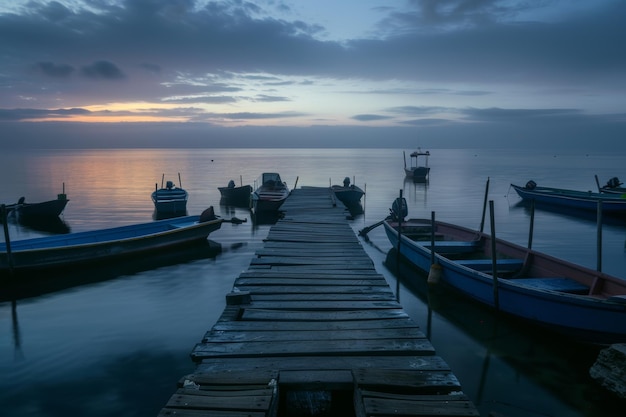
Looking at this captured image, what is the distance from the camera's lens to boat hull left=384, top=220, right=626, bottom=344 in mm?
8453

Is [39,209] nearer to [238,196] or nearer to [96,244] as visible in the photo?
[238,196]

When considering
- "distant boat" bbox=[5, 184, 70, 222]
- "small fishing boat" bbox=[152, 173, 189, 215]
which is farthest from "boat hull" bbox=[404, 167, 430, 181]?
"distant boat" bbox=[5, 184, 70, 222]

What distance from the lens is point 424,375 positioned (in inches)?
216

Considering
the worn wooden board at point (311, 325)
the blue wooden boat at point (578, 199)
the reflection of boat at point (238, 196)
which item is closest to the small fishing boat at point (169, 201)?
the reflection of boat at point (238, 196)

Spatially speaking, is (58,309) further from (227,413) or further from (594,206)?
(594,206)

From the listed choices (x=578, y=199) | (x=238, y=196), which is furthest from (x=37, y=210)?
(x=578, y=199)

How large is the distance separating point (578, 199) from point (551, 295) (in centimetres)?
2868

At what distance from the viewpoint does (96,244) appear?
16156 millimetres

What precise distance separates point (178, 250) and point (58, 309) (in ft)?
24.3

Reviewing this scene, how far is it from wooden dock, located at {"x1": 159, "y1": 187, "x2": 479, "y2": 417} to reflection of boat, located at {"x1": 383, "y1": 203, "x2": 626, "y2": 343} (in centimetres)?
347

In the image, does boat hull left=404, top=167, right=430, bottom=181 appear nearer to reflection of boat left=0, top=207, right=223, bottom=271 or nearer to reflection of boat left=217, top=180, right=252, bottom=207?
reflection of boat left=217, top=180, right=252, bottom=207

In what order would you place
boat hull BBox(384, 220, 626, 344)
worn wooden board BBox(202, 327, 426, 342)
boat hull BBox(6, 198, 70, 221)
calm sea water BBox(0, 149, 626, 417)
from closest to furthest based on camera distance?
worn wooden board BBox(202, 327, 426, 342) < calm sea water BBox(0, 149, 626, 417) < boat hull BBox(384, 220, 626, 344) < boat hull BBox(6, 198, 70, 221)

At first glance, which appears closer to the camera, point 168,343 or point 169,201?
point 168,343

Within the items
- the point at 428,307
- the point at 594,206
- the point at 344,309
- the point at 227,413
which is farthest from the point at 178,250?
the point at 594,206
